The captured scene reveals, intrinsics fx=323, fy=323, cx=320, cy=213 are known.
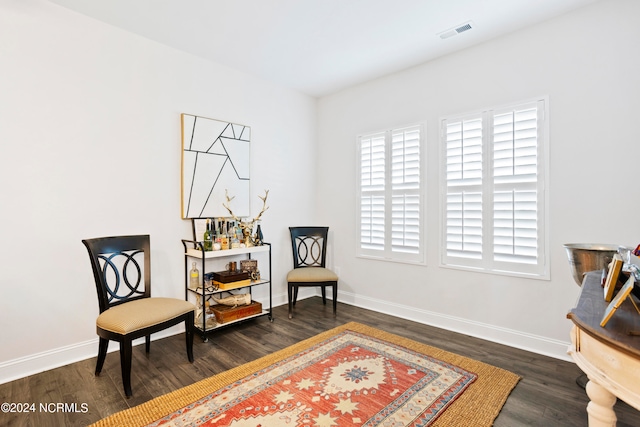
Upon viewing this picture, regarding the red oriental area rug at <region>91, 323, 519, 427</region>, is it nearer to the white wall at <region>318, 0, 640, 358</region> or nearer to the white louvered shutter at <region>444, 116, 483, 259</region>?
the white wall at <region>318, 0, 640, 358</region>

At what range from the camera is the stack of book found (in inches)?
128

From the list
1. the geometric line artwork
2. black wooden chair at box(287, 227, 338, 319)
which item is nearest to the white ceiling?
the geometric line artwork

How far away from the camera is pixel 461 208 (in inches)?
128

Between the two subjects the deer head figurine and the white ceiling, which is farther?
the deer head figurine

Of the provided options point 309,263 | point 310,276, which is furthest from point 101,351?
point 309,263

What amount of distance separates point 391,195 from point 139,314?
278 centimetres

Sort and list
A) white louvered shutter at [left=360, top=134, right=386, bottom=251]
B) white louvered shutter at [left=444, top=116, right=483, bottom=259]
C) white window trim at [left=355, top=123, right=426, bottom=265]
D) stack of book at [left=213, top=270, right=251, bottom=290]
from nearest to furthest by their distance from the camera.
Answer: white louvered shutter at [left=444, top=116, right=483, bottom=259] < stack of book at [left=213, top=270, right=251, bottom=290] < white window trim at [left=355, top=123, right=426, bottom=265] < white louvered shutter at [left=360, top=134, right=386, bottom=251]

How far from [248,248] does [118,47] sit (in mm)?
2182

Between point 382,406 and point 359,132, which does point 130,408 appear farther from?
point 359,132

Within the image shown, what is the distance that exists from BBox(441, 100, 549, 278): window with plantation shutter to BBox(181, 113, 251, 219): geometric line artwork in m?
2.23

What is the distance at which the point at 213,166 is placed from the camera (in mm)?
3479

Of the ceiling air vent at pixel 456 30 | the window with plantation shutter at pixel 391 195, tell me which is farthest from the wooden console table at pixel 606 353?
the ceiling air vent at pixel 456 30

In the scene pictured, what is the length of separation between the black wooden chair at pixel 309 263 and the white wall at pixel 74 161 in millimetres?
1263

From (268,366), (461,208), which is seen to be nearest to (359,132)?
(461,208)
